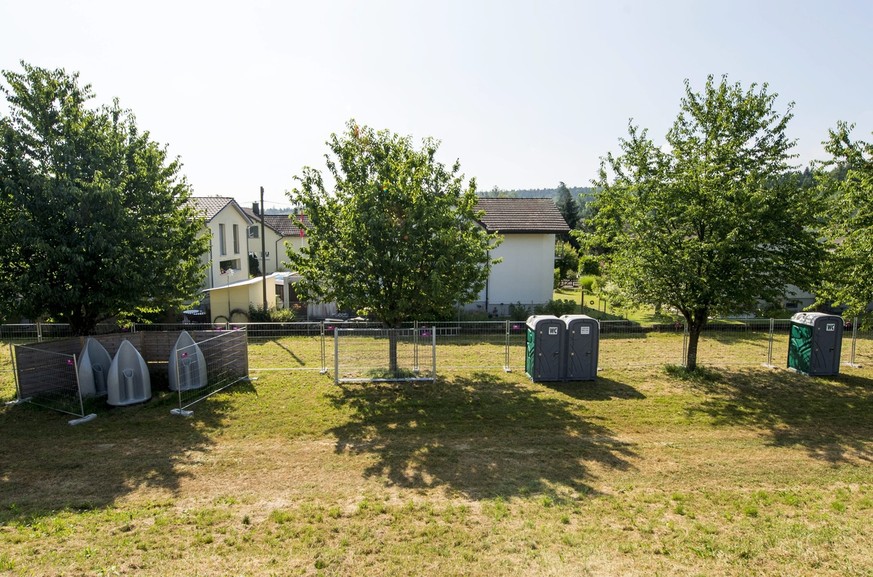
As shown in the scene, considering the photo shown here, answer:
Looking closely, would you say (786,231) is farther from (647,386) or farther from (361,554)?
(361,554)

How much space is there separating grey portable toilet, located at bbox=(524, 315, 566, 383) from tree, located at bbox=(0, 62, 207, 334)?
30.4 ft

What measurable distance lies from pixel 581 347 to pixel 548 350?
88cm

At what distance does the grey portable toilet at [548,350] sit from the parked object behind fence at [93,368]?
1025cm

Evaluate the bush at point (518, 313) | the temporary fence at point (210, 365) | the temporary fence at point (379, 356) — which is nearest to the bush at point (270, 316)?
the temporary fence at point (379, 356)

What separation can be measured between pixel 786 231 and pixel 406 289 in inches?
353

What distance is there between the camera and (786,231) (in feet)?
37.8

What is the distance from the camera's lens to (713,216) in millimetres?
11594

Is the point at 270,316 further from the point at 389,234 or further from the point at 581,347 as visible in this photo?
the point at 581,347

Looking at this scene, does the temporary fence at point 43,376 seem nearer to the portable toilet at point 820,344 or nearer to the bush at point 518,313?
the bush at point 518,313

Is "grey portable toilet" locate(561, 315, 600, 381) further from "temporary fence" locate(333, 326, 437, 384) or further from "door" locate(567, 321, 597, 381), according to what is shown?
"temporary fence" locate(333, 326, 437, 384)

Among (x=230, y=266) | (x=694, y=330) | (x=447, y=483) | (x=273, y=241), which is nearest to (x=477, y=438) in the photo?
(x=447, y=483)

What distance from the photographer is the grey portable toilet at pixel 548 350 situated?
12.9 meters

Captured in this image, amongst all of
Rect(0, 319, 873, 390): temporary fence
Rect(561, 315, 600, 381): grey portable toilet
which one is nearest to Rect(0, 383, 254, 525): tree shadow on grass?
Rect(0, 319, 873, 390): temporary fence

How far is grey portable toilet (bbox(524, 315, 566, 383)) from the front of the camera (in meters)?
12.9
